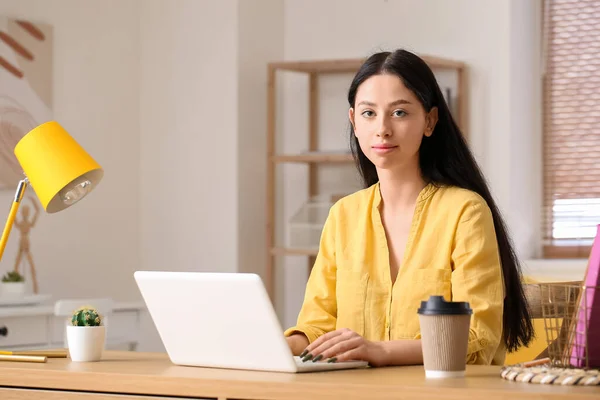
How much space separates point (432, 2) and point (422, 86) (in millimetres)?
2579

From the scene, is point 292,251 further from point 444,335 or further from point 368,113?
point 444,335

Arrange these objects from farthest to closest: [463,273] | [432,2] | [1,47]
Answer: [432,2], [1,47], [463,273]

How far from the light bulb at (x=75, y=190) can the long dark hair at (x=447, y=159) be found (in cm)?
54

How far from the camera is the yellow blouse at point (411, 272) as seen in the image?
189cm

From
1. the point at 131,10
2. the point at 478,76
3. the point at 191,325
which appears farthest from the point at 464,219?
the point at 131,10

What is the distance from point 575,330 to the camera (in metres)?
1.53

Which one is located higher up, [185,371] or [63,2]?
[63,2]

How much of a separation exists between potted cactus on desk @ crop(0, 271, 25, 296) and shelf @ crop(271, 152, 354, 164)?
117 centimetres

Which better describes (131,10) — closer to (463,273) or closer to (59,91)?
(59,91)

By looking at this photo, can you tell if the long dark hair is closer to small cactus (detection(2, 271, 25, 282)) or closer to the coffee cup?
the coffee cup

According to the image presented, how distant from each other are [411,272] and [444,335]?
0.51 metres

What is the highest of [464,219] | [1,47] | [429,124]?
[1,47]

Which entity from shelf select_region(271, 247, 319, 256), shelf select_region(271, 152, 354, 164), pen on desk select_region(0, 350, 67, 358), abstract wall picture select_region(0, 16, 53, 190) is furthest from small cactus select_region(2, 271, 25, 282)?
pen on desk select_region(0, 350, 67, 358)

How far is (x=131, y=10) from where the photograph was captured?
4.75 metres
